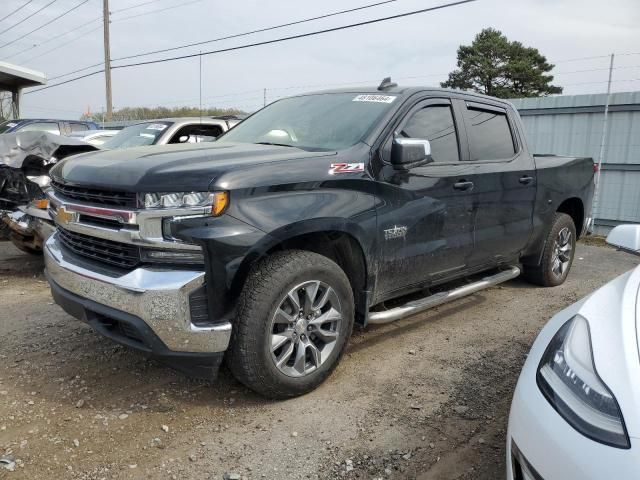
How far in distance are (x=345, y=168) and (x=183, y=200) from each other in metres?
1.05

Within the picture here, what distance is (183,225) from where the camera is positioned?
2.66 m

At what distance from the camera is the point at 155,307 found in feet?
8.70

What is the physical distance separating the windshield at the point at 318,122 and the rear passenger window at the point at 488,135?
37.4 inches

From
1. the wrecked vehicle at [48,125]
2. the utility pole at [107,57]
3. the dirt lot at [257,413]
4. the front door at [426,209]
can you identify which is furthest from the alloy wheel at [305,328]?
the utility pole at [107,57]

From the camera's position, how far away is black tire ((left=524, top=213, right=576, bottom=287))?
549cm

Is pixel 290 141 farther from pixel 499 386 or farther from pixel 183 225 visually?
pixel 499 386

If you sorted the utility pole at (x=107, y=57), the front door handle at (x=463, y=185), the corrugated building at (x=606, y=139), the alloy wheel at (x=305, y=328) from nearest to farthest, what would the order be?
the alloy wheel at (x=305, y=328) < the front door handle at (x=463, y=185) < the corrugated building at (x=606, y=139) < the utility pole at (x=107, y=57)

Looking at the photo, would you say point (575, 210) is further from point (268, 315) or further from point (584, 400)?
point (584, 400)

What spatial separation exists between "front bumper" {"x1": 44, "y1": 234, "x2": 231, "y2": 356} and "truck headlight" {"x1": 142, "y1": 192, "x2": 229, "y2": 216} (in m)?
0.33

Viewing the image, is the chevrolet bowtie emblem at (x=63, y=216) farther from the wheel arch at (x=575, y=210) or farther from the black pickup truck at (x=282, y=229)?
the wheel arch at (x=575, y=210)

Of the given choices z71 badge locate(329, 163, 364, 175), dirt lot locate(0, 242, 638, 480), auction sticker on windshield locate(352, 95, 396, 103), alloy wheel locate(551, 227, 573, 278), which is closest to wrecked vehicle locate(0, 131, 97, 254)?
dirt lot locate(0, 242, 638, 480)

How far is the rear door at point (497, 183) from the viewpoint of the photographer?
432 cm

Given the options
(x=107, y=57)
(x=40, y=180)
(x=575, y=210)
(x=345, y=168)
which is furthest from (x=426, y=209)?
(x=107, y=57)

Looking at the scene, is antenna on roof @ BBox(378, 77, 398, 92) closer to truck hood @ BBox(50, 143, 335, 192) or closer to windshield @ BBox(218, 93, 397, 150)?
windshield @ BBox(218, 93, 397, 150)
